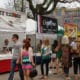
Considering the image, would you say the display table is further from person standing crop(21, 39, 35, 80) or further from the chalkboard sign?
person standing crop(21, 39, 35, 80)

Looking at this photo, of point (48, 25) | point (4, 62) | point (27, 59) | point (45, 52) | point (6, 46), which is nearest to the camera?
point (27, 59)

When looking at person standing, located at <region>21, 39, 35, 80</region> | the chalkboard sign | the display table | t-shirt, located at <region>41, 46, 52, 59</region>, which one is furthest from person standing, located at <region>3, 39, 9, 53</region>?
person standing, located at <region>21, 39, 35, 80</region>

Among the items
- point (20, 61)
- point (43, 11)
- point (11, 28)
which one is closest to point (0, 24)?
point (11, 28)

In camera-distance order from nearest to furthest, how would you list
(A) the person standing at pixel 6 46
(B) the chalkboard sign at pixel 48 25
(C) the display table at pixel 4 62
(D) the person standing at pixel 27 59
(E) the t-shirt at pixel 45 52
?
(D) the person standing at pixel 27 59, (E) the t-shirt at pixel 45 52, (C) the display table at pixel 4 62, (A) the person standing at pixel 6 46, (B) the chalkboard sign at pixel 48 25

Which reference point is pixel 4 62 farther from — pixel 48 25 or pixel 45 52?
pixel 48 25

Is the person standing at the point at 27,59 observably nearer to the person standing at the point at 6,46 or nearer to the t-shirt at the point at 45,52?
the t-shirt at the point at 45,52

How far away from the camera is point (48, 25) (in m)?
18.7

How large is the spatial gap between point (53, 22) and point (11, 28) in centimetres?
344

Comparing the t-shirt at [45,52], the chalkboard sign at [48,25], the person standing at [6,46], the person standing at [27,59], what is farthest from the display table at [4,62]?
the person standing at [27,59]

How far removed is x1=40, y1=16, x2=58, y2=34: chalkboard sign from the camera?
17594 mm

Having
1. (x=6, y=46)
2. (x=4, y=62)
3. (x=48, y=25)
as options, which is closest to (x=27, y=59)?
(x=4, y=62)

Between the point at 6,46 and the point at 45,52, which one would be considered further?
the point at 6,46

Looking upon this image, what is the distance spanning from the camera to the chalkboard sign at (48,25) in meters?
17.6

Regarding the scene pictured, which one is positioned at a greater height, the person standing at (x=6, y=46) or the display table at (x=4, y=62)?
the person standing at (x=6, y=46)
